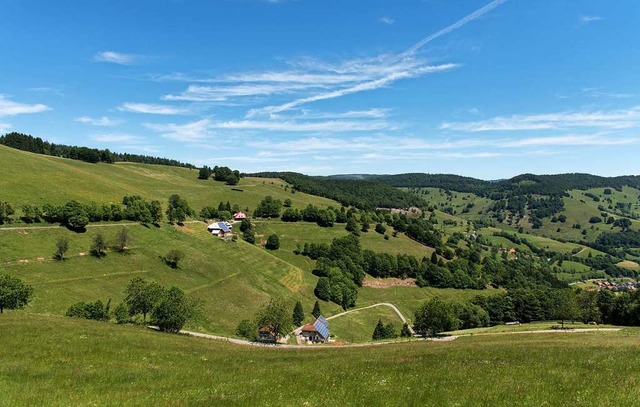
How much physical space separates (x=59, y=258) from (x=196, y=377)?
97484 mm

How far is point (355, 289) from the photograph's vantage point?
15325 centimetres

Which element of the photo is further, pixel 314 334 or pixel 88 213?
pixel 88 213

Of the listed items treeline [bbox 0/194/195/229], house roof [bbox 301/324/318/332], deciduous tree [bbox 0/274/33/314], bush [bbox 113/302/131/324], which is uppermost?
treeline [bbox 0/194/195/229]

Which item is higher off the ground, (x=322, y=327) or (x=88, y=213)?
(x=88, y=213)

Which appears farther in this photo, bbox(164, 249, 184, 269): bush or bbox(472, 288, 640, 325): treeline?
bbox(164, 249, 184, 269): bush

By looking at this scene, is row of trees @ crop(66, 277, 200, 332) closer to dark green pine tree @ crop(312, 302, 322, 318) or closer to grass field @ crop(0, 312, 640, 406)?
grass field @ crop(0, 312, 640, 406)

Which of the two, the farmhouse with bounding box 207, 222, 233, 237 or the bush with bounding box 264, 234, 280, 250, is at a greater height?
the farmhouse with bounding box 207, 222, 233, 237

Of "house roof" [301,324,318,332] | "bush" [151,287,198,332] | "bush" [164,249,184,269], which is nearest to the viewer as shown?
"bush" [151,287,198,332]

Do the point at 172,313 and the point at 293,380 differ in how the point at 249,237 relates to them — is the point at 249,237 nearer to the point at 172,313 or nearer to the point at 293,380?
the point at 172,313

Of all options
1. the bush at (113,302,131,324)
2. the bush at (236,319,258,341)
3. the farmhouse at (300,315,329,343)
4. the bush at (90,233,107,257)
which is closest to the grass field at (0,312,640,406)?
the bush at (113,302,131,324)

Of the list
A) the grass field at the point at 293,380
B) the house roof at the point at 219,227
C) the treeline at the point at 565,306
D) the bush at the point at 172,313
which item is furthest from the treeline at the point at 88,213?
the treeline at the point at 565,306

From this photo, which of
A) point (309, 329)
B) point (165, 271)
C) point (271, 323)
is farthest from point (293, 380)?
point (165, 271)

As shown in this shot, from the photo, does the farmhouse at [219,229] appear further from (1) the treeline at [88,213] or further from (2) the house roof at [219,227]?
(1) the treeline at [88,213]

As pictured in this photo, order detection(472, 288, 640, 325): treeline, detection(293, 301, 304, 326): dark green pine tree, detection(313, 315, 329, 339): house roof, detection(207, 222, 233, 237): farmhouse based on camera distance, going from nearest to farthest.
Answer: detection(472, 288, 640, 325): treeline → detection(313, 315, 329, 339): house roof → detection(293, 301, 304, 326): dark green pine tree → detection(207, 222, 233, 237): farmhouse
